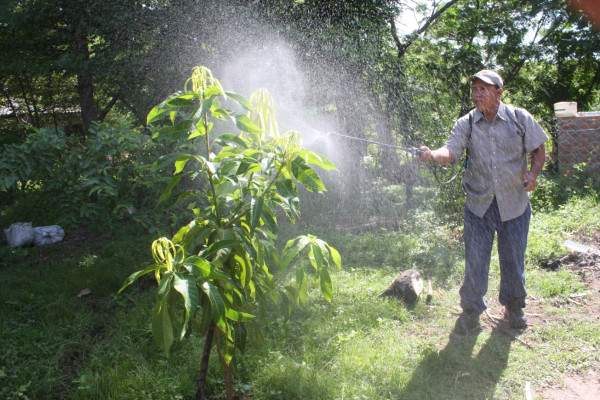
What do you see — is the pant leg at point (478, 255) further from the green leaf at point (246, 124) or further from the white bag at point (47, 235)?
the white bag at point (47, 235)

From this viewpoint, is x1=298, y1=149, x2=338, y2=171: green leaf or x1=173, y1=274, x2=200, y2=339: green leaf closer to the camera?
x1=173, y1=274, x2=200, y2=339: green leaf

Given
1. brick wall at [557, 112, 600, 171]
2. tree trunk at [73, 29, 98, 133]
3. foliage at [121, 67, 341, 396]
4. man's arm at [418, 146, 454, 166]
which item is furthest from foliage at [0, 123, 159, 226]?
brick wall at [557, 112, 600, 171]

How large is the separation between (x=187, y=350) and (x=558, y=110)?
7.07 meters

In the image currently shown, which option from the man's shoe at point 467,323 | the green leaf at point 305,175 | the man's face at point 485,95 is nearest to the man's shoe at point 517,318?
the man's shoe at point 467,323

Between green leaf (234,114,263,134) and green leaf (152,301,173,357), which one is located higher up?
green leaf (234,114,263,134)

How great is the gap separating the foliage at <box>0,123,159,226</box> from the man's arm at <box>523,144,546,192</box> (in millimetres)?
2492

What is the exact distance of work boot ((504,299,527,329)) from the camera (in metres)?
3.24

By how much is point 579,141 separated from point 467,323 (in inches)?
211

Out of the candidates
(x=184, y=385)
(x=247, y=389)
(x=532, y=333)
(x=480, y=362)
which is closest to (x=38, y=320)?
(x=184, y=385)

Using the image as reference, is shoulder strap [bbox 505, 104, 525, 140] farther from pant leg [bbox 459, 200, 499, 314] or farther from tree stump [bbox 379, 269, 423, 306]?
tree stump [bbox 379, 269, 423, 306]

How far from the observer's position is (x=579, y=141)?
7137 mm

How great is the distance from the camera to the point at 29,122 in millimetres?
10633

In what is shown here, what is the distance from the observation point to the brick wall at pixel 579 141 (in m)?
7.05

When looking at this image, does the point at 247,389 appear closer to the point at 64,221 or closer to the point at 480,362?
the point at 480,362
